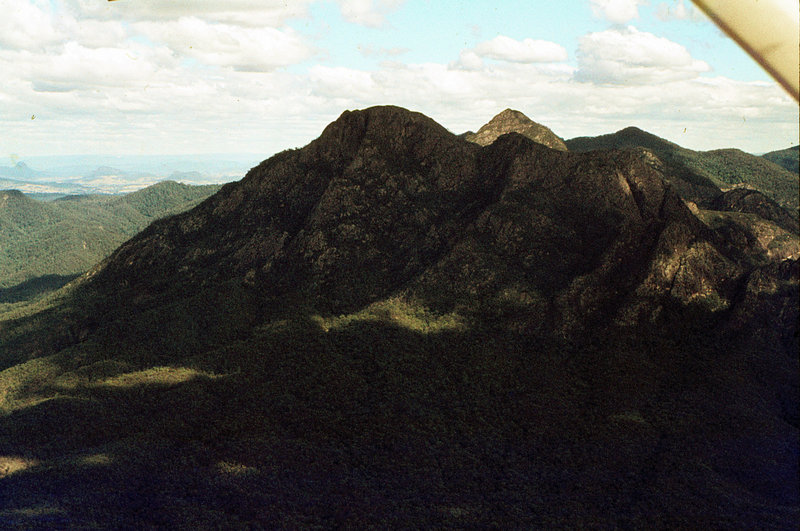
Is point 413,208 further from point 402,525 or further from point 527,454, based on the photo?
point 402,525

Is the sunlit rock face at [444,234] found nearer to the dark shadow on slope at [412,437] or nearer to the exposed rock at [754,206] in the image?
the dark shadow on slope at [412,437]

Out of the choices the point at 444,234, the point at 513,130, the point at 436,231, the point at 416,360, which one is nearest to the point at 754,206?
the point at 513,130

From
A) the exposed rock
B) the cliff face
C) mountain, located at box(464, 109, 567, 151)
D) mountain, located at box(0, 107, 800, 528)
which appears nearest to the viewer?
mountain, located at box(0, 107, 800, 528)

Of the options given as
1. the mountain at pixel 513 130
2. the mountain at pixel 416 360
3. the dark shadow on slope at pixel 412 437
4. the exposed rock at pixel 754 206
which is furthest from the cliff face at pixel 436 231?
the mountain at pixel 513 130

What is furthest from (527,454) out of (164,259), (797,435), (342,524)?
(164,259)

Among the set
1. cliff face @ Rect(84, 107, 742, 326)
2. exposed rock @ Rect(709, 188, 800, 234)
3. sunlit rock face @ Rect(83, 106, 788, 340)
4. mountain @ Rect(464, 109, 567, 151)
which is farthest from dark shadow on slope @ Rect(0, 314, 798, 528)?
mountain @ Rect(464, 109, 567, 151)

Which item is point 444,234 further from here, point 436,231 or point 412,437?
point 412,437

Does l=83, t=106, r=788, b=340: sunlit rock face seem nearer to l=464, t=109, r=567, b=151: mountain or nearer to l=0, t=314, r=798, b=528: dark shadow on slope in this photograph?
l=0, t=314, r=798, b=528: dark shadow on slope
